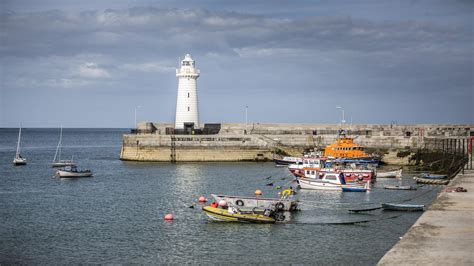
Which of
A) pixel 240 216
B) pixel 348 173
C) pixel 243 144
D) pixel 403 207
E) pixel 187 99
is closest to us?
pixel 240 216

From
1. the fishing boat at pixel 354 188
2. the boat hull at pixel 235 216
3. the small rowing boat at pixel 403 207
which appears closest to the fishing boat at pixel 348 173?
the fishing boat at pixel 354 188

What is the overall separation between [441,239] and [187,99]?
5837cm

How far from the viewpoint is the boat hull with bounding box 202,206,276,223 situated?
34.8 m

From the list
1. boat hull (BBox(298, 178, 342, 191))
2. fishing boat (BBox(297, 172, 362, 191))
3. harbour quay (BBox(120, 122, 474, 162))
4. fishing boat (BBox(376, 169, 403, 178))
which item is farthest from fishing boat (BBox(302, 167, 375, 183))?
harbour quay (BBox(120, 122, 474, 162))

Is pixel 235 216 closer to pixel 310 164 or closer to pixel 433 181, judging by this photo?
pixel 433 181

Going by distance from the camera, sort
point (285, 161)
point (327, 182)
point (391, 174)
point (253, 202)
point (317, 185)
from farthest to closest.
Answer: point (285, 161) < point (391, 174) < point (317, 185) < point (327, 182) < point (253, 202)

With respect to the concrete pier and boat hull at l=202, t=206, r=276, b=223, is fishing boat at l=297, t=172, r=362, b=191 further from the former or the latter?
the concrete pier

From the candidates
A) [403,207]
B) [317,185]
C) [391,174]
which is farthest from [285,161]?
[403,207]

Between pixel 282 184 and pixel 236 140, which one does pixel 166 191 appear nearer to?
pixel 282 184

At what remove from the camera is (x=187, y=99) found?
79812 millimetres

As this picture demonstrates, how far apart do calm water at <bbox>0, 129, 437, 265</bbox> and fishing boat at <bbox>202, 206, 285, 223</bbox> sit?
410 millimetres

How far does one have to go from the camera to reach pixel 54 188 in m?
54.2

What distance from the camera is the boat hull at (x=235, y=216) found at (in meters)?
34.8

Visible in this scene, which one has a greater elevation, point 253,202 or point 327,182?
point 327,182
